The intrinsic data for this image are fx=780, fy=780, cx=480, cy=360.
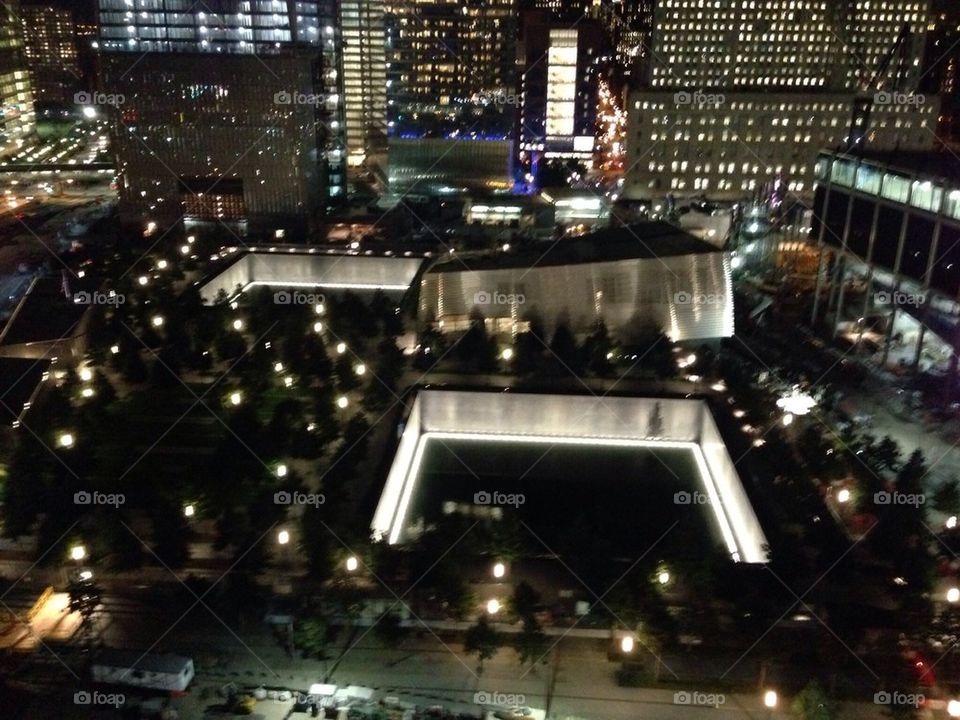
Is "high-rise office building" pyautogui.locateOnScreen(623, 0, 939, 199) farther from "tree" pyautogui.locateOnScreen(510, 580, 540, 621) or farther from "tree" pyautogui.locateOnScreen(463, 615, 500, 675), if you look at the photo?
"tree" pyautogui.locateOnScreen(463, 615, 500, 675)

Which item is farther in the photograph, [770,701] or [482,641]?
[482,641]

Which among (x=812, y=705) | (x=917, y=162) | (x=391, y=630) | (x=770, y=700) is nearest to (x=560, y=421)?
(x=391, y=630)

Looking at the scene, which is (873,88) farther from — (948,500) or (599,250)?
(948,500)

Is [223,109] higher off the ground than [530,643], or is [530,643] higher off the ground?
[223,109]

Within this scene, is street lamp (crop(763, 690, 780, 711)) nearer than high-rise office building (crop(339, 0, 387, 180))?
Yes

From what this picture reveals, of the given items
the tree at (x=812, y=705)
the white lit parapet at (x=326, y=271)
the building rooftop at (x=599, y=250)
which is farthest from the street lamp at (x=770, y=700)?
the white lit parapet at (x=326, y=271)

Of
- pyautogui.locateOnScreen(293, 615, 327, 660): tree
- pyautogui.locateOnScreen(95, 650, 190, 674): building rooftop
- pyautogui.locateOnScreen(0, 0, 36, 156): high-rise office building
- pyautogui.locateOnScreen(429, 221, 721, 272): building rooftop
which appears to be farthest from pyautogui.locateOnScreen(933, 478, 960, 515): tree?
pyautogui.locateOnScreen(0, 0, 36, 156): high-rise office building

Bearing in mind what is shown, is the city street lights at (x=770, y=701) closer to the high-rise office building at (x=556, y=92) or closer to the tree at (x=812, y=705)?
the tree at (x=812, y=705)
